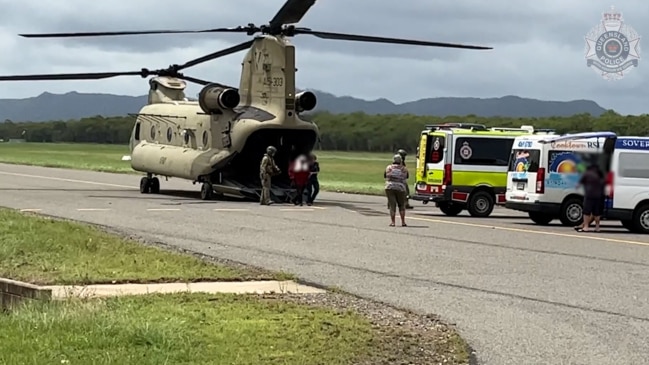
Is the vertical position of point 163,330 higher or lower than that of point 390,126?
lower

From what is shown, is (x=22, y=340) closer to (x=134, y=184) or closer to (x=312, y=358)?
(x=312, y=358)

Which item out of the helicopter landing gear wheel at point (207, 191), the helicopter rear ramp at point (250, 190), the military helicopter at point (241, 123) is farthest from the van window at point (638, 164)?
the helicopter landing gear wheel at point (207, 191)

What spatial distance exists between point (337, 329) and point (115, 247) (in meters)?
7.47

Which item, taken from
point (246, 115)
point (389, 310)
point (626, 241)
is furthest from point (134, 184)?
point (389, 310)

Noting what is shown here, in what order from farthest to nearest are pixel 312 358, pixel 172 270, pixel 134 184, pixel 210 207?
pixel 134 184, pixel 210 207, pixel 172 270, pixel 312 358

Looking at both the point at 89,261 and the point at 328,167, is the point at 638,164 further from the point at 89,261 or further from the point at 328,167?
the point at 328,167

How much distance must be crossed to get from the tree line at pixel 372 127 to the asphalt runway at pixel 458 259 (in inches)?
105

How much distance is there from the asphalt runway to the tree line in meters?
2.66

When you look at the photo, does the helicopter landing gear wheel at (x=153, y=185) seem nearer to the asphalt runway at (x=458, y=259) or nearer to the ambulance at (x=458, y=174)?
the asphalt runway at (x=458, y=259)

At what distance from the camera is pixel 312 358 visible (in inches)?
309

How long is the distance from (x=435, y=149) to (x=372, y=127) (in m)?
21.6

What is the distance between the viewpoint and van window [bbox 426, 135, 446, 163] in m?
26.8

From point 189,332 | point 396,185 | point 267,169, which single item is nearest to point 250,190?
point 267,169

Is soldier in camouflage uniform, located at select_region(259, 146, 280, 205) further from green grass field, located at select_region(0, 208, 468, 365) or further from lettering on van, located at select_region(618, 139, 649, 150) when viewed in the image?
lettering on van, located at select_region(618, 139, 649, 150)
